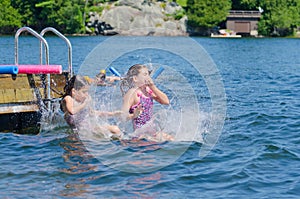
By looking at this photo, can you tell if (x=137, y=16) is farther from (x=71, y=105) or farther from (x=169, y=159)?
(x=169, y=159)

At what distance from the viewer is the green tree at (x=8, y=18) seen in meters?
93.3

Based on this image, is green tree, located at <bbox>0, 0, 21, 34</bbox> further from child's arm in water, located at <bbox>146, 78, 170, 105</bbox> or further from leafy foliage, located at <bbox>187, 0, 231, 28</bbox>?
child's arm in water, located at <bbox>146, 78, 170, 105</bbox>

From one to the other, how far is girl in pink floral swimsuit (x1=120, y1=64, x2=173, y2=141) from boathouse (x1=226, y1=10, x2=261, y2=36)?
8883 cm

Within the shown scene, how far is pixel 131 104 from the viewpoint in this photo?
11.7m

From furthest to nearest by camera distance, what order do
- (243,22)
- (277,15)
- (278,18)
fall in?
(243,22) < (277,15) < (278,18)

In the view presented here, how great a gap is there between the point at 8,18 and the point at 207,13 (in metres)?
31.6

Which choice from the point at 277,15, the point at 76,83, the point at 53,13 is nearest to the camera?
the point at 76,83

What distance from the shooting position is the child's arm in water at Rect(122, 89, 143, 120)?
11.6m

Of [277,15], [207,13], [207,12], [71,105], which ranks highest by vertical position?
[207,12]

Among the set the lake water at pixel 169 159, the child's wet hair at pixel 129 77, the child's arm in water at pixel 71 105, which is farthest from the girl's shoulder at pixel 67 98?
the child's wet hair at pixel 129 77

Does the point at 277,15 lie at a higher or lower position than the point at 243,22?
higher

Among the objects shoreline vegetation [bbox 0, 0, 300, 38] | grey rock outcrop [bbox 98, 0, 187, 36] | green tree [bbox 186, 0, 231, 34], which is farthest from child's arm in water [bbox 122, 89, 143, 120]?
green tree [bbox 186, 0, 231, 34]

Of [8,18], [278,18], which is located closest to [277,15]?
[278,18]

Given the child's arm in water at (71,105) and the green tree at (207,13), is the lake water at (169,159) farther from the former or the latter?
the green tree at (207,13)
